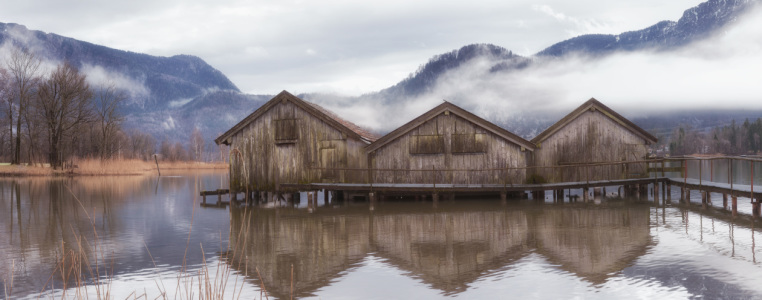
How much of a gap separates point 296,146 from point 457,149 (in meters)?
8.88

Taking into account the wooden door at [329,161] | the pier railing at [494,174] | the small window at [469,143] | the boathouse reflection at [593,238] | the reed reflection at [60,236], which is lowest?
the boathouse reflection at [593,238]

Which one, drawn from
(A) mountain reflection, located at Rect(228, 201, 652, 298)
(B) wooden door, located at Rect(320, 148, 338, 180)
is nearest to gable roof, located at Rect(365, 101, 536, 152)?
(B) wooden door, located at Rect(320, 148, 338, 180)

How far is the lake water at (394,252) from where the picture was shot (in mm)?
12805

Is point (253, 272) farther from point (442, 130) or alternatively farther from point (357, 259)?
point (442, 130)

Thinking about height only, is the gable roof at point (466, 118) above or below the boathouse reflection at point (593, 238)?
above

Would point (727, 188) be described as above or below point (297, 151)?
below

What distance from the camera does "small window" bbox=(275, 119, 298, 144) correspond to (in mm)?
33438

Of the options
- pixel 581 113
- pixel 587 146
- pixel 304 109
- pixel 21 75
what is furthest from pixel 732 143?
pixel 21 75

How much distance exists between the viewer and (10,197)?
125ft

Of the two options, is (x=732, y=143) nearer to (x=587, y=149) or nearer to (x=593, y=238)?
(x=587, y=149)

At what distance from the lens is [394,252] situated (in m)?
17.4

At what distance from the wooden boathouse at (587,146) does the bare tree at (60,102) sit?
5419cm

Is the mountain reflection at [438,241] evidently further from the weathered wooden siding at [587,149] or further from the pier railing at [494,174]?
the weathered wooden siding at [587,149]

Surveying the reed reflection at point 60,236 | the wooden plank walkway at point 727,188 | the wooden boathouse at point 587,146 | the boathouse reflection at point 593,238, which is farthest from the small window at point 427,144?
the reed reflection at point 60,236
